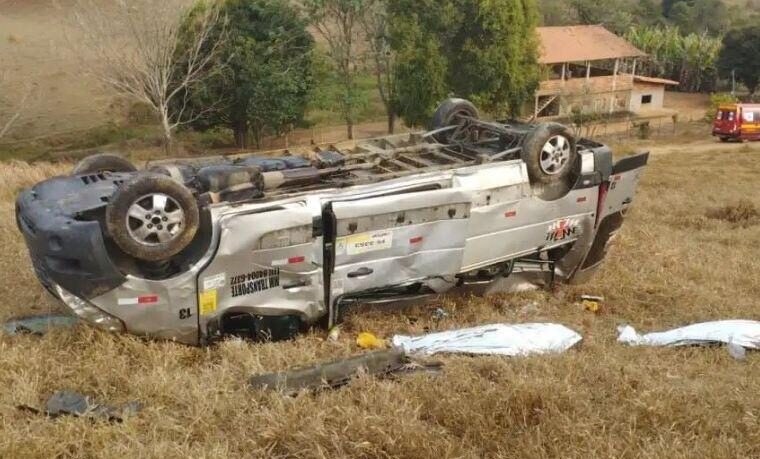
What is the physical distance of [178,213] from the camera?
15.2 ft

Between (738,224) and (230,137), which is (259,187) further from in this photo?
(230,137)

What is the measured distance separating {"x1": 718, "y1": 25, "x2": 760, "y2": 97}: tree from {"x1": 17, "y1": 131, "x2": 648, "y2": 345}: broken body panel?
37.8 meters

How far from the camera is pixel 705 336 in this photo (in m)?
A: 5.31

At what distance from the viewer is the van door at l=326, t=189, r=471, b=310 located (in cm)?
524

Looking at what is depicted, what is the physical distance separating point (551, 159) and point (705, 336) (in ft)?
6.33

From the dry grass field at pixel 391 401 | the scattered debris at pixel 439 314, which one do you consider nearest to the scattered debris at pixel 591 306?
the dry grass field at pixel 391 401

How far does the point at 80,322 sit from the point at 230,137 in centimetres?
2494

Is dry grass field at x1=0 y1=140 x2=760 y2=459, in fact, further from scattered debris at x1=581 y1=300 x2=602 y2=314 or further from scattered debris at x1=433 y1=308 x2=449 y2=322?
scattered debris at x1=581 y1=300 x2=602 y2=314

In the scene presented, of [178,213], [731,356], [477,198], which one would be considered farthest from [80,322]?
[731,356]

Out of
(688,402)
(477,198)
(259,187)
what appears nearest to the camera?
(688,402)

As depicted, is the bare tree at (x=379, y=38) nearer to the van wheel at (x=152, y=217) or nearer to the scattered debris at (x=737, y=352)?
the scattered debris at (x=737, y=352)

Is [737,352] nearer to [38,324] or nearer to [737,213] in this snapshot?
[38,324]

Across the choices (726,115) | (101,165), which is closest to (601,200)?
(101,165)

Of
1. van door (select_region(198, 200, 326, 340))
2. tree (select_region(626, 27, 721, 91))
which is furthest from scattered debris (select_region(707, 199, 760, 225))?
tree (select_region(626, 27, 721, 91))
